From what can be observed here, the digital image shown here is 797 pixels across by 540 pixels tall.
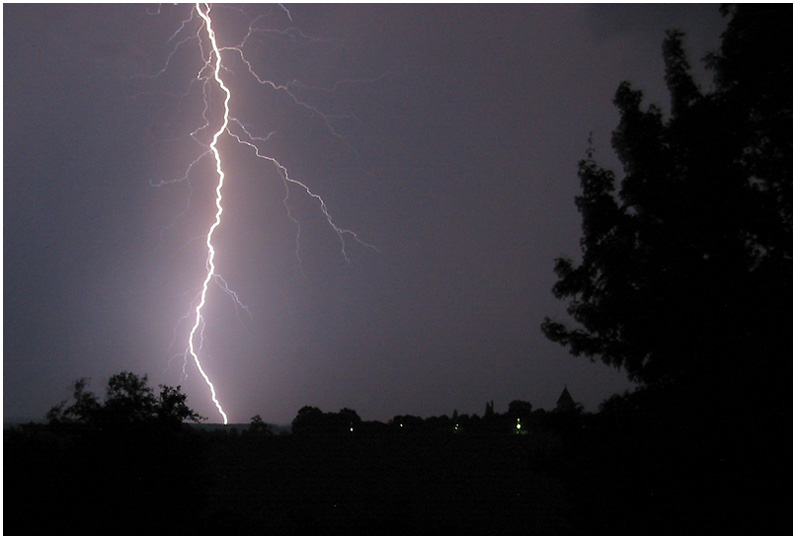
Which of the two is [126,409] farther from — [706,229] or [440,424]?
[440,424]

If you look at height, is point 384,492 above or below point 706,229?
below

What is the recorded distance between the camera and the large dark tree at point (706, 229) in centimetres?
490

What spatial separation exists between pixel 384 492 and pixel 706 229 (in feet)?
55.9

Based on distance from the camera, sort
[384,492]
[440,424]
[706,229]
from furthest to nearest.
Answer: [440,424], [384,492], [706,229]

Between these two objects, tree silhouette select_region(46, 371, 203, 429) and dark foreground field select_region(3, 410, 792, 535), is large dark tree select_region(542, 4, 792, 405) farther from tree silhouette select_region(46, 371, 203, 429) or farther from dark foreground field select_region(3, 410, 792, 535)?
tree silhouette select_region(46, 371, 203, 429)

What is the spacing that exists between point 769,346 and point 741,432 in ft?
2.66

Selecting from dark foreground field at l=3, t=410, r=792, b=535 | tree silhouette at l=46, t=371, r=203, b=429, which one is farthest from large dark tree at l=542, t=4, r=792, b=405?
tree silhouette at l=46, t=371, r=203, b=429

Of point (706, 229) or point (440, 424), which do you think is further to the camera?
point (440, 424)

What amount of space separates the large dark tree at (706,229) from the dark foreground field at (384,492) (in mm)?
840

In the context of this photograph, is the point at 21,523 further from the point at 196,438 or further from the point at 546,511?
the point at 546,511

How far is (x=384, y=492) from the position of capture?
19562 millimetres

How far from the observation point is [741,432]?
4664 mm

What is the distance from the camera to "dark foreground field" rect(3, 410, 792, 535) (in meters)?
4.87

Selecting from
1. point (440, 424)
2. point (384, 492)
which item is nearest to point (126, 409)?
point (384, 492)
